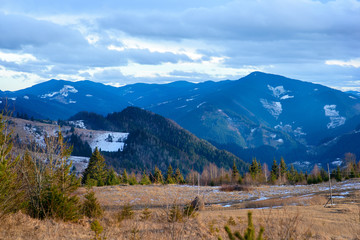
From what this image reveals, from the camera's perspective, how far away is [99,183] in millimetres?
73438

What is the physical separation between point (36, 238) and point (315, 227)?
1593cm

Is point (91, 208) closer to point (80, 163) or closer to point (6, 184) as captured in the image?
point (6, 184)

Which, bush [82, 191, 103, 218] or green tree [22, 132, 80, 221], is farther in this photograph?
bush [82, 191, 103, 218]

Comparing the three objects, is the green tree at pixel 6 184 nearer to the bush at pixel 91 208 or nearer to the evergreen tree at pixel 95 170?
the bush at pixel 91 208

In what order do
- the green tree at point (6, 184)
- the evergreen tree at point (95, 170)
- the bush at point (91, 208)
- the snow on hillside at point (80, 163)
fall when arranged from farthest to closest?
the snow on hillside at point (80, 163)
the evergreen tree at point (95, 170)
the bush at point (91, 208)
the green tree at point (6, 184)

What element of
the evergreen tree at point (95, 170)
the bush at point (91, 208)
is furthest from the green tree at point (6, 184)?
the evergreen tree at point (95, 170)

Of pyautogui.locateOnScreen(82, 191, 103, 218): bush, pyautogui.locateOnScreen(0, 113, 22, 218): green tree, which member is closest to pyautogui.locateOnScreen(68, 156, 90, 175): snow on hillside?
pyautogui.locateOnScreen(82, 191, 103, 218): bush

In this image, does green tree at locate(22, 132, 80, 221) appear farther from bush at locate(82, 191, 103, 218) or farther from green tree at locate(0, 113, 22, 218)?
bush at locate(82, 191, 103, 218)

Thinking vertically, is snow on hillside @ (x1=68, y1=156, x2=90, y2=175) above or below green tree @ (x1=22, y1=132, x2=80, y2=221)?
below

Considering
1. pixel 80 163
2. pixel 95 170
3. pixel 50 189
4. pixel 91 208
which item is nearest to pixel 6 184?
pixel 50 189

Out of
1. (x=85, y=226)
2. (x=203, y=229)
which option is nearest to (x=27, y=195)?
(x=85, y=226)

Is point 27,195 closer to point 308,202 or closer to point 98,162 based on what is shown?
point 308,202

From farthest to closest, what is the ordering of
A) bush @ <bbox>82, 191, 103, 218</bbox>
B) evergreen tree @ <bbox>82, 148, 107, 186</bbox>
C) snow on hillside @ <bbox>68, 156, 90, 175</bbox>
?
snow on hillside @ <bbox>68, 156, 90, 175</bbox> → evergreen tree @ <bbox>82, 148, 107, 186</bbox> → bush @ <bbox>82, 191, 103, 218</bbox>

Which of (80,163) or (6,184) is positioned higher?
(6,184)
